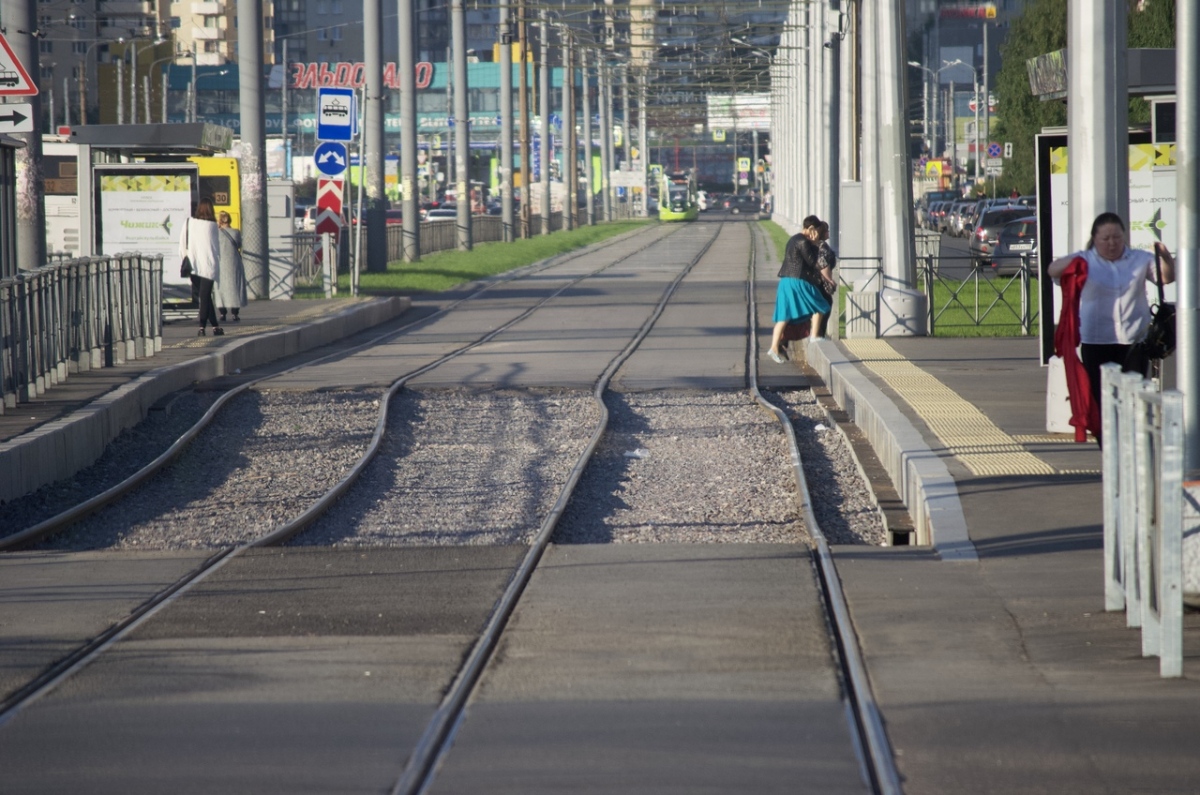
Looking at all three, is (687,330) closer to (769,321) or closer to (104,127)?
(769,321)

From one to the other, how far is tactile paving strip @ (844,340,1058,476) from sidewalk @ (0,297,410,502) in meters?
6.15

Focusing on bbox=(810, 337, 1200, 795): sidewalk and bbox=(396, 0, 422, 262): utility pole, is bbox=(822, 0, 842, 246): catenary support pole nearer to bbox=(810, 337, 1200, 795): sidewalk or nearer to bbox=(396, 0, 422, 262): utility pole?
bbox=(396, 0, 422, 262): utility pole

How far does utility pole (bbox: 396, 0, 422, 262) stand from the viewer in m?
41.5

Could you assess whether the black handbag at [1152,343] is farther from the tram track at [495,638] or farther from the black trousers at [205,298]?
the black trousers at [205,298]

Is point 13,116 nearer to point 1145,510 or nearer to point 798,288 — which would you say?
point 798,288

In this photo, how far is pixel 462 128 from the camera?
51375 millimetres

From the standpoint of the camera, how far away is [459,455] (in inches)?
531

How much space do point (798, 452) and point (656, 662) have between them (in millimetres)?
6658

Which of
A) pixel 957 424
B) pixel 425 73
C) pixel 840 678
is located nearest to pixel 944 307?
pixel 957 424

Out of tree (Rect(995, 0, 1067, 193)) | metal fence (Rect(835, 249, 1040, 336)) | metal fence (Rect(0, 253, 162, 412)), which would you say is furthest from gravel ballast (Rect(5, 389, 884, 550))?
tree (Rect(995, 0, 1067, 193))

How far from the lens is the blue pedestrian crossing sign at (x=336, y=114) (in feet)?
92.4

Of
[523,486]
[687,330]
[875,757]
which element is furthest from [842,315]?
[875,757]

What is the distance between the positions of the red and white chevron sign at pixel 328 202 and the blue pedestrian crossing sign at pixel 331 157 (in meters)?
0.44

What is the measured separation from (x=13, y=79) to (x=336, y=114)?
12.8m
